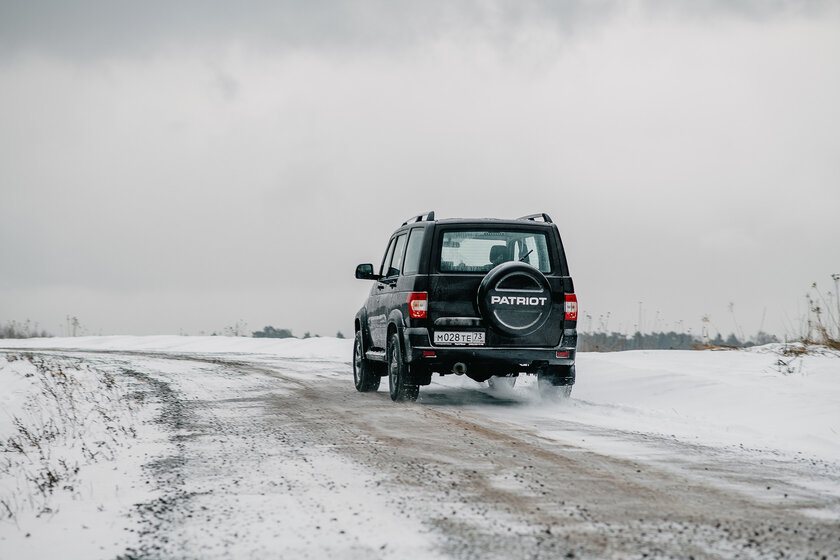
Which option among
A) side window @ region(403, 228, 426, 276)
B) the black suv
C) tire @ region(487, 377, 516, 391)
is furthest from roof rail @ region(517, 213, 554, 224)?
tire @ region(487, 377, 516, 391)

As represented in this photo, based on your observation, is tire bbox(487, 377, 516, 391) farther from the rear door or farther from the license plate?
the license plate

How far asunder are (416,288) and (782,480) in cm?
543

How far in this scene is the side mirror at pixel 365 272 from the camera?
1219 centimetres

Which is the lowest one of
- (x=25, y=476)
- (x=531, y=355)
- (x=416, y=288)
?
Answer: (x=25, y=476)

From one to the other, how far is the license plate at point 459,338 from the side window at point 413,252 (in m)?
0.87

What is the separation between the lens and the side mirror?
40.0ft

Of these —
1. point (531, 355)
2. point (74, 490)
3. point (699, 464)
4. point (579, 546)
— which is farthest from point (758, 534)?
point (531, 355)

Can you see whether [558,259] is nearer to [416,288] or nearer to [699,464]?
[416,288]

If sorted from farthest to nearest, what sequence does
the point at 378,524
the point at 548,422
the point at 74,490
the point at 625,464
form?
the point at 548,422
the point at 625,464
the point at 74,490
the point at 378,524

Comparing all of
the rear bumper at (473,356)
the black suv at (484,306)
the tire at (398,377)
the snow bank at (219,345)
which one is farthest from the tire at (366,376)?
the snow bank at (219,345)

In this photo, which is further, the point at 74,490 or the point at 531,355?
the point at 531,355

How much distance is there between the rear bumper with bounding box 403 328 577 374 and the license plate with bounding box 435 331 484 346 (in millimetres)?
49

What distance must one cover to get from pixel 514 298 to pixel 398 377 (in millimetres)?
1784

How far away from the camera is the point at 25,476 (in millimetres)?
6027
